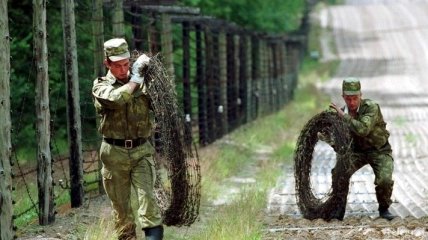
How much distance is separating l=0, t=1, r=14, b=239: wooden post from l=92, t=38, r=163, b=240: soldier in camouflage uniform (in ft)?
2.84

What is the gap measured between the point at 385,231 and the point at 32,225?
12.2 feet

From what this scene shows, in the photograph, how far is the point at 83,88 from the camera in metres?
14.9

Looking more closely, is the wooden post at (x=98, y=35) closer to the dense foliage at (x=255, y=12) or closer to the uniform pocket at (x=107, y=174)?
the uniform pocket at (x=107, y=174)

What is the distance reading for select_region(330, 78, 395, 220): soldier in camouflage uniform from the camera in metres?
11.0

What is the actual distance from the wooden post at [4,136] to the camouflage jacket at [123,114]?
2.82ft

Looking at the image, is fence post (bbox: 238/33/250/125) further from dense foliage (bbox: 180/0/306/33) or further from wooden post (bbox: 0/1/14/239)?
wooden post (bbox: 0/1/14/239)

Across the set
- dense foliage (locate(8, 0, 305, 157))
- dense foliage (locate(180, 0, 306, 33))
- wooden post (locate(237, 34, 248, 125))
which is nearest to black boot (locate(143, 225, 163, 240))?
dense foliage (locate(8, 0, 305, 157))

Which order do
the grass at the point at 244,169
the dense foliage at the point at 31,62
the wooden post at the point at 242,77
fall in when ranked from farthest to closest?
the wooden post at the point at 242,77 < the dense foliage at the point at 31,62 < the grass at the point at 244,169

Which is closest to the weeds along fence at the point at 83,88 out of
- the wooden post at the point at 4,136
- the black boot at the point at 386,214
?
the wooden post at the point at 4,136

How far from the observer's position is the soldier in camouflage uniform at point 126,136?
887 centimetres

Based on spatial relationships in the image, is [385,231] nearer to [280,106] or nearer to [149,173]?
[149,173]

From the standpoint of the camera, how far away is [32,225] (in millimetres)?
10711

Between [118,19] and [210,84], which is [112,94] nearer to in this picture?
[118,19]

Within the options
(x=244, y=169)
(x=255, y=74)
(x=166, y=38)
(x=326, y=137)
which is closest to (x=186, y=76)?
(x=166, y=38)
